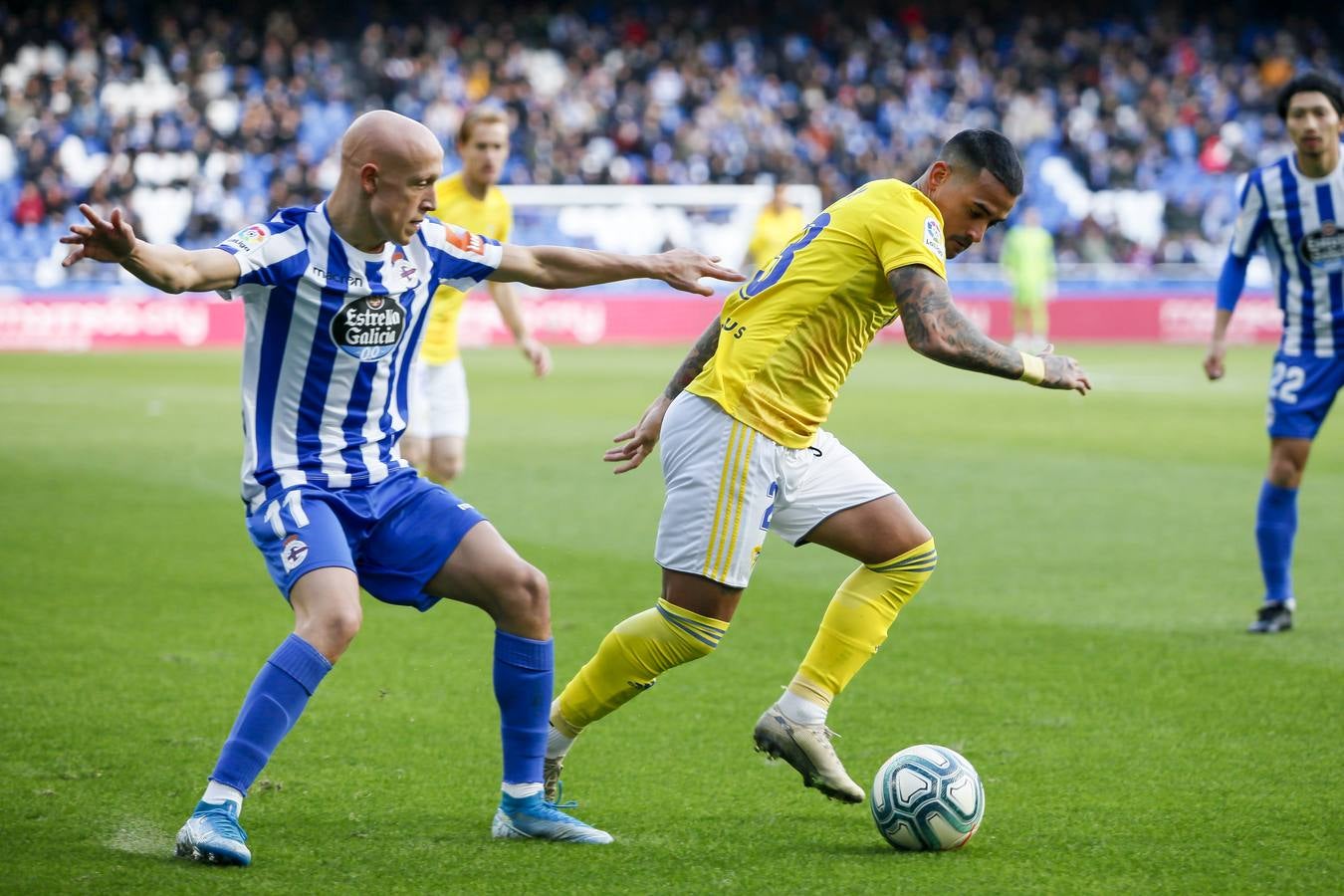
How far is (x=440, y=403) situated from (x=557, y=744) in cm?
473

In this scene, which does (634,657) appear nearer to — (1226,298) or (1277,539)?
(1277,539)

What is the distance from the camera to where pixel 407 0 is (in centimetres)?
3838

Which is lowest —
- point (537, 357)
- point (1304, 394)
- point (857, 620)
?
point (857, 620)

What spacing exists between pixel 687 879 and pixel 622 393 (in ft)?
54.2

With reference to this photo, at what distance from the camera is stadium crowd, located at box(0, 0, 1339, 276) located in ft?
102

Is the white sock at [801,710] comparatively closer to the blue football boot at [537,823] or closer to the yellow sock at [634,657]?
the yellow sock at [634,657]

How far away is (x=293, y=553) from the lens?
431 cm

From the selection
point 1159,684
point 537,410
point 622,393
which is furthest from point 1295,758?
point 622,393

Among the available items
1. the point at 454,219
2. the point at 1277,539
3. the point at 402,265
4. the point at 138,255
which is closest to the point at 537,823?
the point at 402,265

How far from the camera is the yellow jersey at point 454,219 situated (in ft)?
30.3

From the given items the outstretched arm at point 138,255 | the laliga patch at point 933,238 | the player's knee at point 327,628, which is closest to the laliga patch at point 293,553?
the player's knee at point 327,628

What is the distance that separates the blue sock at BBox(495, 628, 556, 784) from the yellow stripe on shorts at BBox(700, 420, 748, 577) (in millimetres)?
508

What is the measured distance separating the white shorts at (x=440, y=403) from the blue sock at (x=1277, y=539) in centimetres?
432

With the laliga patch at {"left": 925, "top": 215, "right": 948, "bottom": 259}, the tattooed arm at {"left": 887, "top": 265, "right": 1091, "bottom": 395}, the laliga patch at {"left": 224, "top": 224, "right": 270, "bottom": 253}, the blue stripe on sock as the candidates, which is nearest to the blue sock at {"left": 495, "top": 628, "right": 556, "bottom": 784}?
the blue stripe on sock
